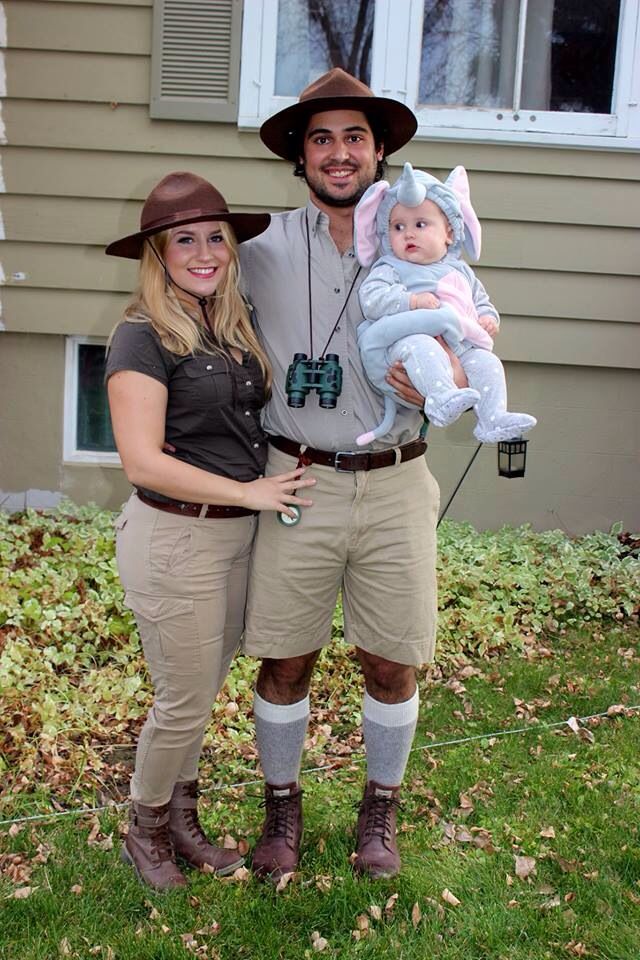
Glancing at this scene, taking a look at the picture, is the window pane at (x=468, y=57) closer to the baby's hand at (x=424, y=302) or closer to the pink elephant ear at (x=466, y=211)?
the pink elephant ear at (x=466, y=211)

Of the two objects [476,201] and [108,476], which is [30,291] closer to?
[108,476]

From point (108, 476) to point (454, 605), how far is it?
2.03 metres

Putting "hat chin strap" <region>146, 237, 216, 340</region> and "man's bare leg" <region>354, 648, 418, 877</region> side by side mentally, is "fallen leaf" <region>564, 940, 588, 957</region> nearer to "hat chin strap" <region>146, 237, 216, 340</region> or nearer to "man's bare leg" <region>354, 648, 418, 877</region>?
"man's bare leg" <region>354, 648, 418, 877</region>

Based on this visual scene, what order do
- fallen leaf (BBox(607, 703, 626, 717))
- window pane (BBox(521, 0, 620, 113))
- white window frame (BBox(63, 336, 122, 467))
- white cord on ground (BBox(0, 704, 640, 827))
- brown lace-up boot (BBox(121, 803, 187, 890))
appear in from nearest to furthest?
brown lace-up boot (BBox(121, 803, 187, 890)), white cord on ground (BBox(0, 704, 640, 827)), fallen leaf (BBox(607, 703, 626, 717)), window pane (BBox(521, 0, 620, 113)), white window frame (BBox(63, 336, 122, 467))

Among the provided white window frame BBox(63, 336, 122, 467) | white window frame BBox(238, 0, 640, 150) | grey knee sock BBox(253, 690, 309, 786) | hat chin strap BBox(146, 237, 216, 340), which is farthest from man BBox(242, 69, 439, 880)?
white window frame BBox(63, 336, 122, 467)

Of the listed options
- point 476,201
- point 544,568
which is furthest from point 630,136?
point 544,568

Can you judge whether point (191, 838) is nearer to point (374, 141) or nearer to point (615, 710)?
point (615, 710)

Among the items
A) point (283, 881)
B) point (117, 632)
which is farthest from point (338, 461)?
point (117, 632)

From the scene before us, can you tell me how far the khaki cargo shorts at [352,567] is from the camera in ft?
8.27

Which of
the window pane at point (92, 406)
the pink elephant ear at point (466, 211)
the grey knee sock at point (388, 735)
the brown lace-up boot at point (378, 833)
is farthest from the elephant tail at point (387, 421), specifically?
the window pane at point (92, 406)

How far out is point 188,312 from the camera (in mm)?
2387

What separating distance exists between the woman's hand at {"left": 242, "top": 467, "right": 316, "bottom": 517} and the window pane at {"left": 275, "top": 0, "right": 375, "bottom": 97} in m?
3.10

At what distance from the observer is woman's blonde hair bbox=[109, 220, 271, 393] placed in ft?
7.54

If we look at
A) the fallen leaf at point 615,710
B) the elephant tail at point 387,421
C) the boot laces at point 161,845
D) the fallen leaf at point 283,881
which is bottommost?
the fallen leaf at point 283,881
